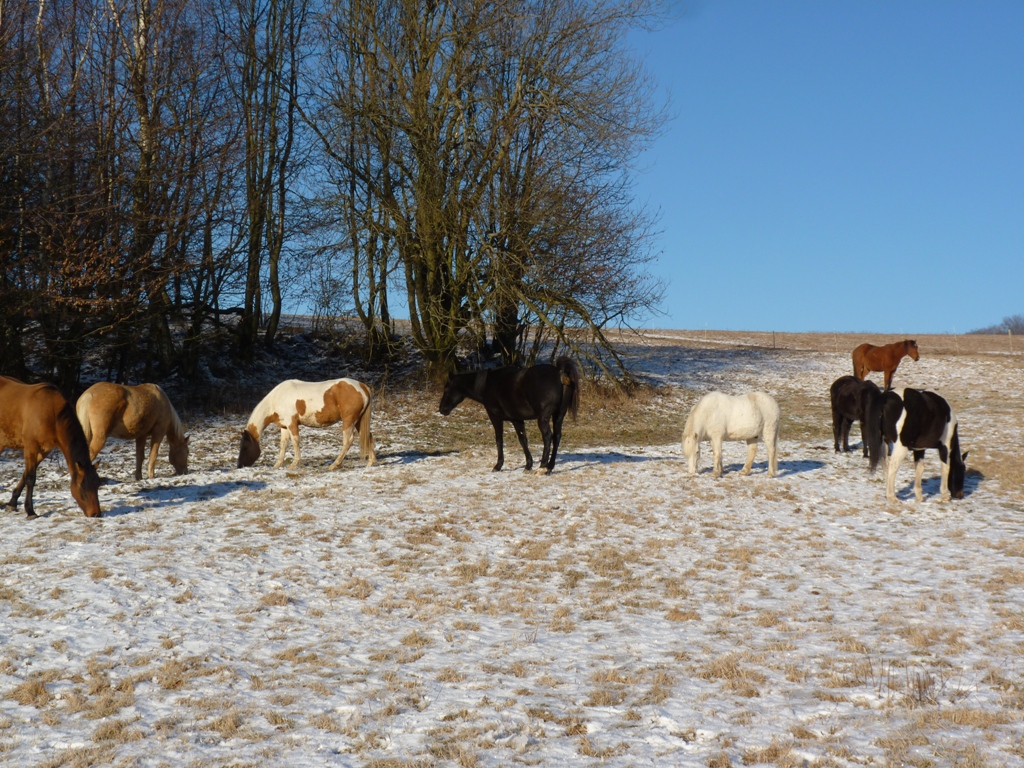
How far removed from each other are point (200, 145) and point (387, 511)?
11.6 metres

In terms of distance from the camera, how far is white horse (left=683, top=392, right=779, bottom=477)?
13.3 m

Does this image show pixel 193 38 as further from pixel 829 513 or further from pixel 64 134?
pixel 829 513

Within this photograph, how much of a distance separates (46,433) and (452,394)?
626 centimetres

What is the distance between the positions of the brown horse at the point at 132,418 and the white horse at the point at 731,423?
300 inches

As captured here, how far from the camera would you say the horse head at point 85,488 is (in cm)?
988

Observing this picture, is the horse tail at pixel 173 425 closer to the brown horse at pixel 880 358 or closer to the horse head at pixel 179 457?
the horse head at pixel 179 457

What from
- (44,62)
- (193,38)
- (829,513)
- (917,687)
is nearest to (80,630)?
(917,687)

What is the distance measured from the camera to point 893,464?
11836mm

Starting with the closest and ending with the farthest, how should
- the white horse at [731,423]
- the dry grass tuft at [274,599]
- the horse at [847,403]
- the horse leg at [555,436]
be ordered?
the dry grass tuft at [274,599], the white horse at [731,423], the horse leg at [555,436], the horse at [847,403]

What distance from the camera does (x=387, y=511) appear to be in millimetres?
10758

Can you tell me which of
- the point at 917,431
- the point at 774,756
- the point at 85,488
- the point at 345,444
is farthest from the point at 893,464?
the point at 85,488

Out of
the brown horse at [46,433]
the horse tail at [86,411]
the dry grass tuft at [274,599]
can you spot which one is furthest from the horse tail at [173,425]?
the dry grass tuft at [274,599]

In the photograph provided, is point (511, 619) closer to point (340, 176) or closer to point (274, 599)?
point (274, 599)

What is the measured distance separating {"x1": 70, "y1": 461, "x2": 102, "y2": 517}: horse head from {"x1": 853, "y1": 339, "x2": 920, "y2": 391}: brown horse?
20.7 meters
